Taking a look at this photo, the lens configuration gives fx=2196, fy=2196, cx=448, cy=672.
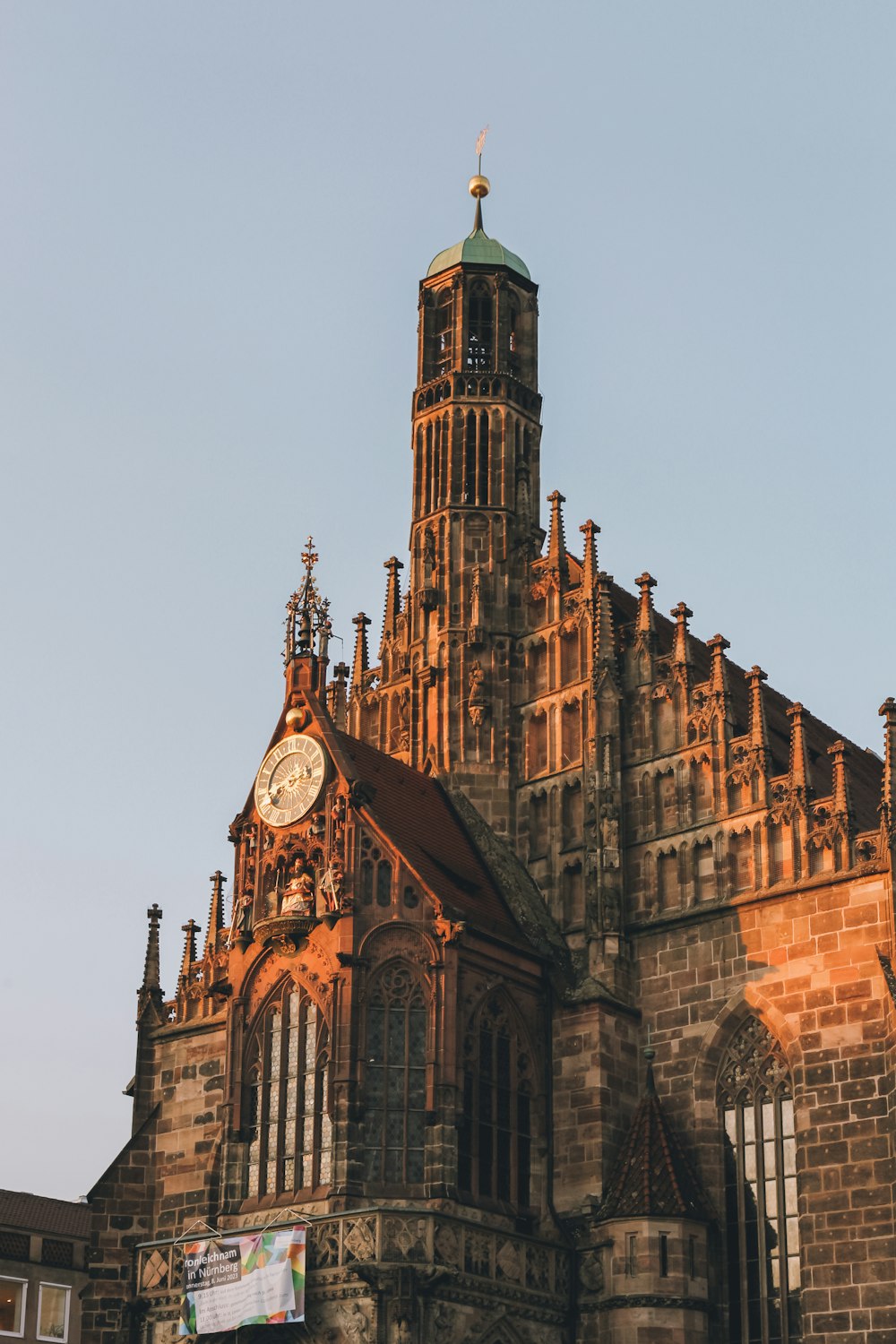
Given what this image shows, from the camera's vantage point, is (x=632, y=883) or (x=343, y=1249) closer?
(x=343, y=1249)

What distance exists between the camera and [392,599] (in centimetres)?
5212

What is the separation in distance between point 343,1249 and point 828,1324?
8.75m

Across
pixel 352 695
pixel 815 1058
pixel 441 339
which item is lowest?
pixel 815 1058

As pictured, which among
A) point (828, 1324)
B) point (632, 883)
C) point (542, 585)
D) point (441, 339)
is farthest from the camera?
point (441, 339)

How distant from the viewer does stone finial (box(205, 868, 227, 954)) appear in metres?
50.1

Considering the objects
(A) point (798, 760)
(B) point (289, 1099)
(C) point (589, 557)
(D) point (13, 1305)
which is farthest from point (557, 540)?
(D) point (13, 1305)

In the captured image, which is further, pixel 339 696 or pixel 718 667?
pixel 339 696

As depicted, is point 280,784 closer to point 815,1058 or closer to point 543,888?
point 543,888

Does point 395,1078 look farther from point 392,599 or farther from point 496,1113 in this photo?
point 392,599

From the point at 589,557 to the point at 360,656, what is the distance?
6897mm

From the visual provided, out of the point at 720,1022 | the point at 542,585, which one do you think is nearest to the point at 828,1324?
the point at 720,1022

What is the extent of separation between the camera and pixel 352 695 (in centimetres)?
5191

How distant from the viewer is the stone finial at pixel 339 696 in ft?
171

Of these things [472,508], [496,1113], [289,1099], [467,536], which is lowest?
[496,1113]
